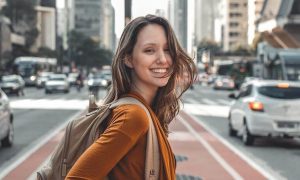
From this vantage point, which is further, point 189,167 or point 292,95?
point 292,95

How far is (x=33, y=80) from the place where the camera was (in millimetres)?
81562

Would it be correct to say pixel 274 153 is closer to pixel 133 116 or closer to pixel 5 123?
pixel 5 123

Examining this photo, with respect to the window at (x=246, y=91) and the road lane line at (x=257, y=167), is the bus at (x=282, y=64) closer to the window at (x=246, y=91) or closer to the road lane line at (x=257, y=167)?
the window at (x=246, y=91)

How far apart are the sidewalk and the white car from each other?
748mm

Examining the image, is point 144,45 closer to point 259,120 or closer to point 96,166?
point 96,166

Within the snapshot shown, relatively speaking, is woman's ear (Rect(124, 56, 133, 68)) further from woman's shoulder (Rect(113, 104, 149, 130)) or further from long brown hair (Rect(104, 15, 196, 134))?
woman's shoulder (Rect(113, 104, 149, 130))

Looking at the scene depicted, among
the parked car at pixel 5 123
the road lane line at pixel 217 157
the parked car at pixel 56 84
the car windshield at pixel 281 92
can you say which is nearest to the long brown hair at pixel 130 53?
the road lane line at pixel 217 157

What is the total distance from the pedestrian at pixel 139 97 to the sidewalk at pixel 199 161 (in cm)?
777

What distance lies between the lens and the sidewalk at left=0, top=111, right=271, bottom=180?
37.9 ft

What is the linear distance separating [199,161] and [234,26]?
513 feet

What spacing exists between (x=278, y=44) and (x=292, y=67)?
46854 mm

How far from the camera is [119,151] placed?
2586 mm

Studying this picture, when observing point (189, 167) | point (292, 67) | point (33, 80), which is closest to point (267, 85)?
point (189, 167)

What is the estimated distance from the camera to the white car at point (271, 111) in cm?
1616
